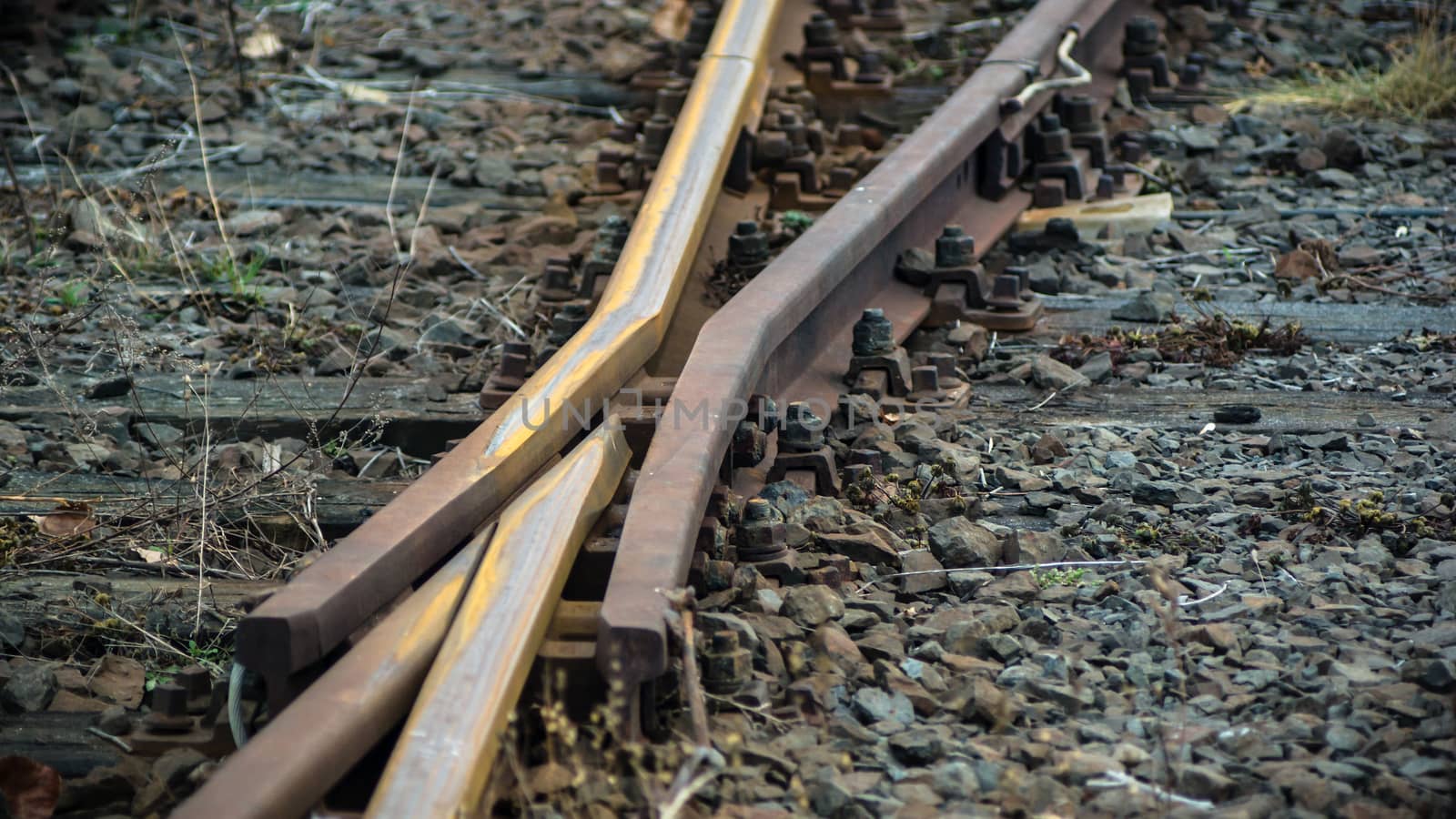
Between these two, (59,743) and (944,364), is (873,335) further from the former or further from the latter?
(59,743)

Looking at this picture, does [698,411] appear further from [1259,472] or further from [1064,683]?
[1259,472]

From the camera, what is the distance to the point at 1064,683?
97.3 inches

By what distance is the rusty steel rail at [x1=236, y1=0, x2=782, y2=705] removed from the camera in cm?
226

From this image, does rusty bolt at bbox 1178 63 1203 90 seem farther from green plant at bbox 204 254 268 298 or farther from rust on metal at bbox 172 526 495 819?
rust on metal at bbox 172 526 495 819

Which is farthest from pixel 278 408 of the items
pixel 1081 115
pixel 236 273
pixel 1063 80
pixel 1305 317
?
Answer: pixel 1081 115

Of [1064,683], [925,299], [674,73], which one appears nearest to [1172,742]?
[1064,683]

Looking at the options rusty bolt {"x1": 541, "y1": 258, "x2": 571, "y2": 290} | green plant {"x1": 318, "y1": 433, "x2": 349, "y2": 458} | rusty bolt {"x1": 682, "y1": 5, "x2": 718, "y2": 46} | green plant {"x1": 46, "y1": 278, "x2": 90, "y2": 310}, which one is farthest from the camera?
rusty bolt {"x1": 682, "y1": 5, "x2": 718, "y2": 46}

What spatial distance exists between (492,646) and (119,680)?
39.3 inches

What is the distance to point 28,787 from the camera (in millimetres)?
2418

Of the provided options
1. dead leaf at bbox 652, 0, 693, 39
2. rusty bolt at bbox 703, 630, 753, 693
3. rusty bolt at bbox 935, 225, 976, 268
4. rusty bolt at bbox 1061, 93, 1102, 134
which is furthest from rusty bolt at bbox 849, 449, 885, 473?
dead leaf at bbox 652, 0, 693, 39

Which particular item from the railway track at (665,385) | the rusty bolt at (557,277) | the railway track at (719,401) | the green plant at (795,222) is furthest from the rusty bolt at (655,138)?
the rusty bolt at (557,277)

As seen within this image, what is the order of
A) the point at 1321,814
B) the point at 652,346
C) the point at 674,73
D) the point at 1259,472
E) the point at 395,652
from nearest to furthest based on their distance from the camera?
the point at 1321,814, the point at 395,652, the point at 1259,472, the point at 652,346, the point at 674,73

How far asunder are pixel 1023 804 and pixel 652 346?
1.66 m

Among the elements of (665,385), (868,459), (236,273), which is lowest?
(868,459)
